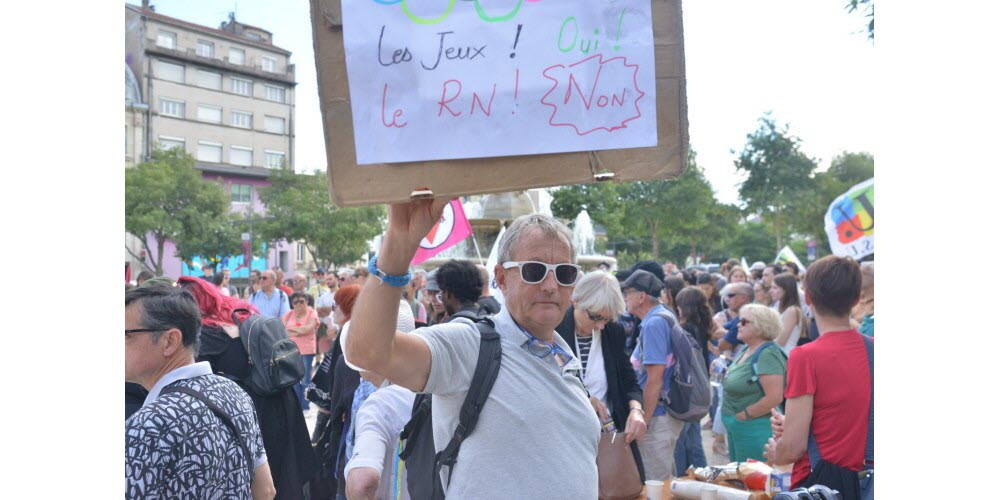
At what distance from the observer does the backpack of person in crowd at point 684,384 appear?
18.2 feet

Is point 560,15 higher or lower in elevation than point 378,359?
higher

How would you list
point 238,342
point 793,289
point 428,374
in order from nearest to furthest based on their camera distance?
point 428,374 → point 238,342 → point 793,289

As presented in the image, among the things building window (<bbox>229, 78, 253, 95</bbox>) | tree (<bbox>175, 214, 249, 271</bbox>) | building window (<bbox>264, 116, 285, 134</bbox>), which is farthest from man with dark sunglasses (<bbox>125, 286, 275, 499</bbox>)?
building window (<bbox>264, 116, 285, 134</bbox>)

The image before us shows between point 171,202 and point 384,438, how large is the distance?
43.9m

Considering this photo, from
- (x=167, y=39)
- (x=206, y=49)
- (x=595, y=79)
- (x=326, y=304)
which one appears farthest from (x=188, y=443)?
(x=206, y=49)

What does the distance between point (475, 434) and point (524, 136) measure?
879mm

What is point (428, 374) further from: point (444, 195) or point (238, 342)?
point (238, 342)

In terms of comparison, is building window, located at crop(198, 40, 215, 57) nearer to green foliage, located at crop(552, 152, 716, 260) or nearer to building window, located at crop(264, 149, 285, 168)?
building window, located at crop(264, 149, 285, 168)

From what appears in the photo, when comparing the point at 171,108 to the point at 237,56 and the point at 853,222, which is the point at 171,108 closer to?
the point at 237,56

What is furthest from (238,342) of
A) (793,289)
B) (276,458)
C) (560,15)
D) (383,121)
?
(793,289)

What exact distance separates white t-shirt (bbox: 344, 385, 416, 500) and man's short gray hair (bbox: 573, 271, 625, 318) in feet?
6.13

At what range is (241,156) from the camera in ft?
215

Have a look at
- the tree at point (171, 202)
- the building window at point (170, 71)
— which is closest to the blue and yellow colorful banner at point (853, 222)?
the tree at point (171, 202)

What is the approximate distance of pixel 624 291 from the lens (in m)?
6.33
